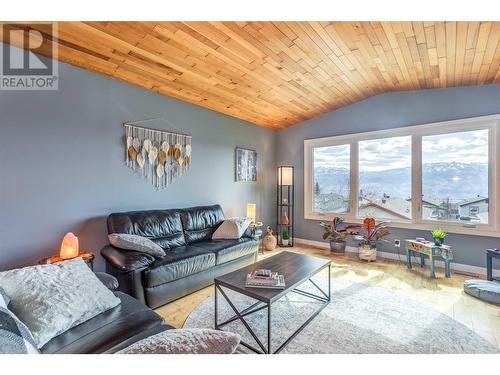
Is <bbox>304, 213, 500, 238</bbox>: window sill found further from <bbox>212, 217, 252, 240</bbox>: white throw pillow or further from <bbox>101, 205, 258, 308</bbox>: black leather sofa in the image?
<bbox>101, 205, 258, 308</bbox>: black leather sofa

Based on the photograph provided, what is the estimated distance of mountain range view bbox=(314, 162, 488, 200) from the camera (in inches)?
136

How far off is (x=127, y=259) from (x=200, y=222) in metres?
1.34

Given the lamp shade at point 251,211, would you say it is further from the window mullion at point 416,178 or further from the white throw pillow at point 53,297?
the white throw pillow at point 53,297

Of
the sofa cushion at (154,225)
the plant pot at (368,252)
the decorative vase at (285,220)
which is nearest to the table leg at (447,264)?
the plant pot at (368,252)

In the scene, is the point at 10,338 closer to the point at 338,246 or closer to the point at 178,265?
the point at 178,265

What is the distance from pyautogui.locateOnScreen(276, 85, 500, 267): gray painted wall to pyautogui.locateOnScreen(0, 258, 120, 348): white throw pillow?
13.9 feet

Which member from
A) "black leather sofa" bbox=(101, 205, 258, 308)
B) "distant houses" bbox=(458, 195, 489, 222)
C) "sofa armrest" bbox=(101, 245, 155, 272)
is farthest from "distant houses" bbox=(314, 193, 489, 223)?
"sofa armrest" bbox=(101, 245, 155, 272)

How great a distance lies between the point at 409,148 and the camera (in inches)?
157

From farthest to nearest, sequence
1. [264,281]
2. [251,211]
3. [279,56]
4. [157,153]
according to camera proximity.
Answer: [251,211] < [157,153] < [279,56] < [264,281]

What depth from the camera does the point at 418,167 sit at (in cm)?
387

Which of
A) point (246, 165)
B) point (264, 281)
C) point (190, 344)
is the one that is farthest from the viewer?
point (246, 165)

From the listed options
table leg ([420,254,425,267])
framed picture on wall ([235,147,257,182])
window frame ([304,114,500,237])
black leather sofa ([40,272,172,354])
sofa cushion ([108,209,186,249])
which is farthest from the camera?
framed picture on wall ([235,147,257,182])

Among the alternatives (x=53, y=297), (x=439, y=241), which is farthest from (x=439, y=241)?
→ (x=53, y=297)

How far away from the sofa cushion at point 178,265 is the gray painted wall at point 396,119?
9.58 ft
